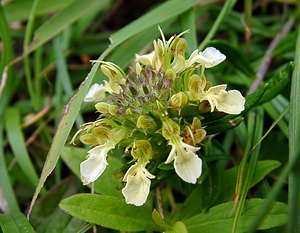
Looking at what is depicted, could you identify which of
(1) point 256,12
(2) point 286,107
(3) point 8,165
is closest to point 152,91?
(2) point 286,107

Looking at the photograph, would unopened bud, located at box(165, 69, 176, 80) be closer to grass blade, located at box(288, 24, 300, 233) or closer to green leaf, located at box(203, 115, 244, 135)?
green leaf, located at box(203, 115, 244, 135)

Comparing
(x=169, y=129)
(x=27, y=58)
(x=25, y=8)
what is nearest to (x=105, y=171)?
(x=169, y=129)

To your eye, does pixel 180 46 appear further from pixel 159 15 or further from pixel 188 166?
pixel 159 15

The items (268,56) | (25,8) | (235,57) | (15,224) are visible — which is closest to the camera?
(15,224)

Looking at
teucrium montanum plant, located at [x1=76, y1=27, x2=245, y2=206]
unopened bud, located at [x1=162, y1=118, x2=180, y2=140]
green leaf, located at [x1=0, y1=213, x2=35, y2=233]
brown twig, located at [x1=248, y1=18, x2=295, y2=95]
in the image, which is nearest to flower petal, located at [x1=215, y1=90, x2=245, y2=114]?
teucrium montanum plant, located at [x1=76, y1=27, x2=245, y2=206]

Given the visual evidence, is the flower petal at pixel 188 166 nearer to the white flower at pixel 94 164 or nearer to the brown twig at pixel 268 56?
the white flower at pixel 94 164

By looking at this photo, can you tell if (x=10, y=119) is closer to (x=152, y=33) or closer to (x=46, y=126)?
(x=46, y=126)
